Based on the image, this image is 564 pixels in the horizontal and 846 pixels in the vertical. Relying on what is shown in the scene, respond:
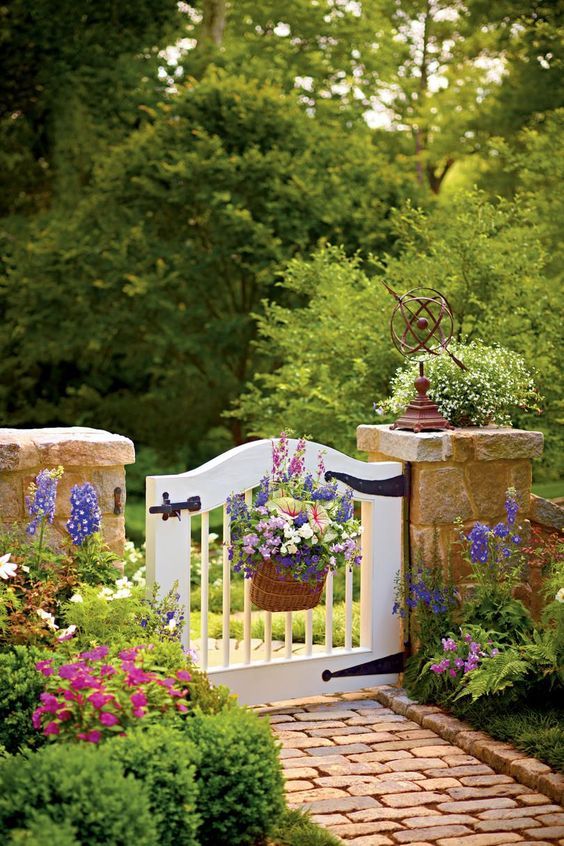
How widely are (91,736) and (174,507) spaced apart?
1512 mm

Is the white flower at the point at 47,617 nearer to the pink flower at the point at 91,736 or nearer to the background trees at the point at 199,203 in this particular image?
the pink flower at the point at 91,736

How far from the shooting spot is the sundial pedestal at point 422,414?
523 cm

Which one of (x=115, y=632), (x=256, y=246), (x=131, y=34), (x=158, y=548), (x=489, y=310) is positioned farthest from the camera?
(x=131, y=34)

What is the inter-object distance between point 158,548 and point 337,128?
27.6 feet

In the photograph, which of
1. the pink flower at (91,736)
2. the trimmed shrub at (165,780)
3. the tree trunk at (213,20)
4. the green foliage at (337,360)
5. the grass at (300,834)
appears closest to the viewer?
the trimmed shrub at (165,780)

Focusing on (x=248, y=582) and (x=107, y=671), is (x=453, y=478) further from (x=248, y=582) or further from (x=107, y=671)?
(x=107, y=671)

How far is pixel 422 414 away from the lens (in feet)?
17.3

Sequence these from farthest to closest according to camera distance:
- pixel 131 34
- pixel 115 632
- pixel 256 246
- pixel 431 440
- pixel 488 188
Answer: pixel 488 188
pixel 131 34
pixel 256 246
pixel 431 440
pixel 115 632

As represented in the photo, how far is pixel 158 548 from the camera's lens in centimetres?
464

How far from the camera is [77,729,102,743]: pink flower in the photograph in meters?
3.22

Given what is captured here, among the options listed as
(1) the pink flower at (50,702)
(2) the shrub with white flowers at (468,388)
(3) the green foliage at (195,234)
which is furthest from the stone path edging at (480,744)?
(3) the green foliage at (195,234)

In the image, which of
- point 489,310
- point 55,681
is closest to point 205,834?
point 55,681

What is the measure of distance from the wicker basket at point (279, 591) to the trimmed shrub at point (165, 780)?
1.46m

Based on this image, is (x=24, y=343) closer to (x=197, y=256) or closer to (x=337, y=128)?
(x=197, y=256)
